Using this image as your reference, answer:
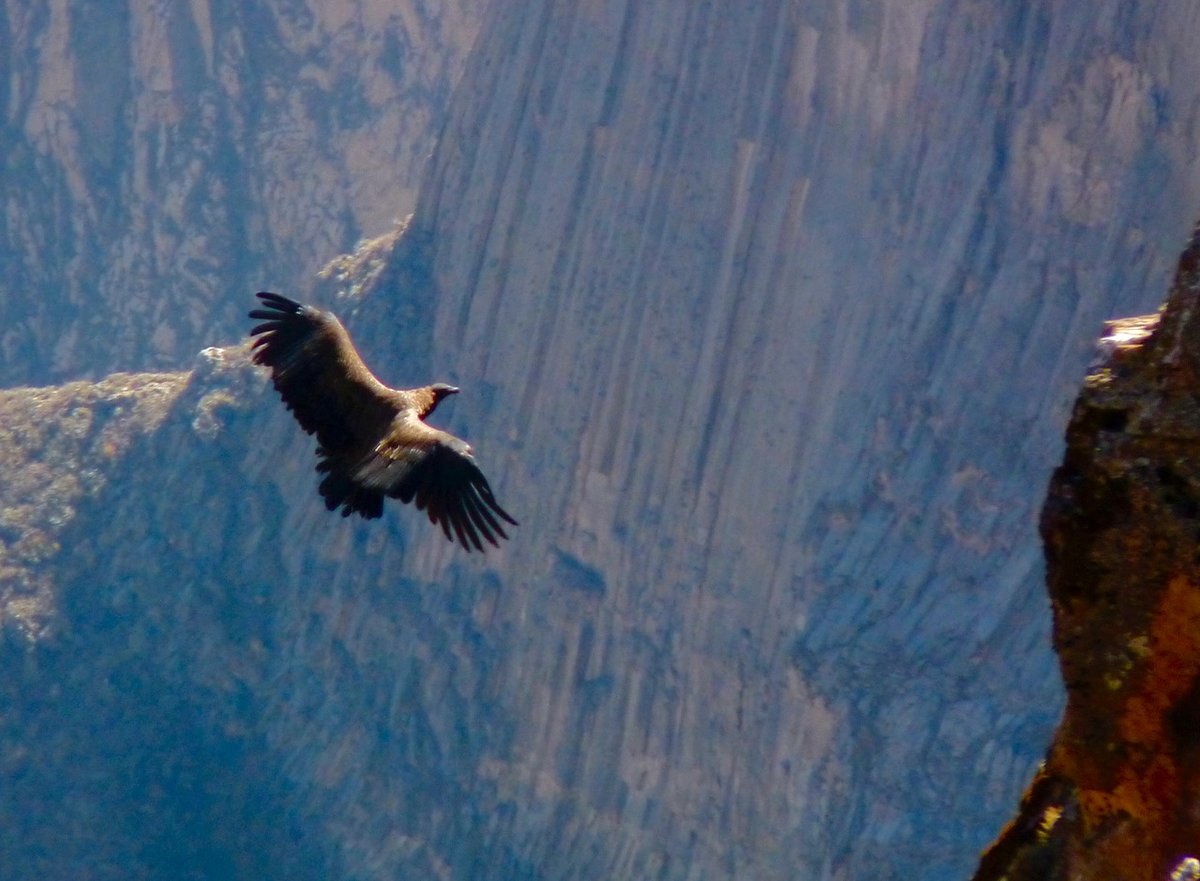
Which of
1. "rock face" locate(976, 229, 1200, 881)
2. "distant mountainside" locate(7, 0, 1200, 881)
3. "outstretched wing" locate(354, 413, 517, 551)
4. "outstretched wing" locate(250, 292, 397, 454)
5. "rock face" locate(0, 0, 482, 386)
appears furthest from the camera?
"rock face" locate(0, 0, 482, 386)

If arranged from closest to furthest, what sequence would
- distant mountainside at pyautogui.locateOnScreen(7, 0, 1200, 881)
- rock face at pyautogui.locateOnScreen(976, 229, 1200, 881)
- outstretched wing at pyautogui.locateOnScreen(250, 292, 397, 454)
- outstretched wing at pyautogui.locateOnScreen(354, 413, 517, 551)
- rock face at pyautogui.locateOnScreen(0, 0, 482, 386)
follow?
rock face at pyautogui.locateOnScreen(976, 229, 1200, 881) < outstretched wing at pyautogui.locateOnScreen(354, 413, 517, 551) < outstretched wing at pyautogui.locateOnScreen(250, 292, 397, 454) < distant mountainside at pyautogui.locateOnScreen(7, 0, 1200, 881) < rock face at pyautogui.locateOnScreen(0, 0, 482, 386)

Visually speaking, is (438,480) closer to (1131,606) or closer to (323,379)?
(323,379)

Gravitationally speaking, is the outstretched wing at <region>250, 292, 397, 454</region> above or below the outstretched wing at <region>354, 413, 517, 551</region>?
above

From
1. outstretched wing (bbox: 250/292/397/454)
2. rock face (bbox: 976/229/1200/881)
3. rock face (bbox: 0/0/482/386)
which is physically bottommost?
rock face (bbox: 976/229/1200/881)

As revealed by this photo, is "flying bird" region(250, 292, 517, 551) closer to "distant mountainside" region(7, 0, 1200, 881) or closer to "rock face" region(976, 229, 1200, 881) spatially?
"rock face" region(976, 229, 1200, 881)

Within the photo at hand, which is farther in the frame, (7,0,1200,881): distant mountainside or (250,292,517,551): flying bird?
(7,0,1200,881): distant mountainside

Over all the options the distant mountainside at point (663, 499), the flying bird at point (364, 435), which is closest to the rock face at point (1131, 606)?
the flying bird at point (364, 435)

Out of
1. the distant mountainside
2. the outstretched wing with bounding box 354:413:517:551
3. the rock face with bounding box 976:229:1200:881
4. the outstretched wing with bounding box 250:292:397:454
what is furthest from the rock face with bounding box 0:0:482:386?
the rock face with bounding box 976:229:1200:881

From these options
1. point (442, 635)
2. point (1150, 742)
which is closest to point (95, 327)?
point (442, 635)

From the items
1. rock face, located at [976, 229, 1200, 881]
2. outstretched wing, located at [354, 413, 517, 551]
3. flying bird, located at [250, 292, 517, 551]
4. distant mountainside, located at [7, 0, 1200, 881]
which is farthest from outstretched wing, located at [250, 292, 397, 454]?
distant mountainside, located at [7, 0, 1200, 881]
